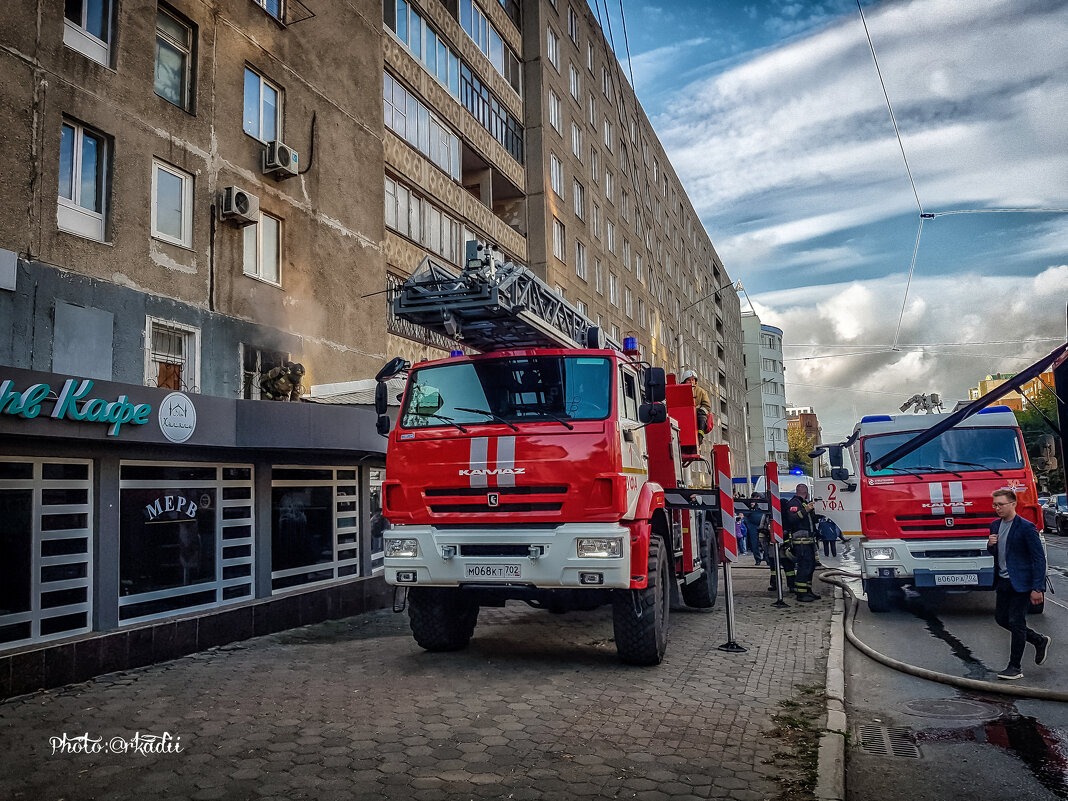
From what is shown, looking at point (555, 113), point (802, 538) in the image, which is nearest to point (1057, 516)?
point (802, 538)

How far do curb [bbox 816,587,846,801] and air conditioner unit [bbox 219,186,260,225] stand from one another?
33.1ft

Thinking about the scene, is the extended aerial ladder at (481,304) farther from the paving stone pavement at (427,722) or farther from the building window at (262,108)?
the building window at (262,108)

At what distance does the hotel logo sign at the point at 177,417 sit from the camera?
321 inches

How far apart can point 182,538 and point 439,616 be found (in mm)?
3535

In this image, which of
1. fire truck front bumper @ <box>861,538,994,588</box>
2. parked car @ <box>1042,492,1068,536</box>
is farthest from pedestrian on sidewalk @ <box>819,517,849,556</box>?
parked car @ <box>1042,492,1068,536</box>

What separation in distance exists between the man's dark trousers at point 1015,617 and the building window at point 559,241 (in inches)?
867

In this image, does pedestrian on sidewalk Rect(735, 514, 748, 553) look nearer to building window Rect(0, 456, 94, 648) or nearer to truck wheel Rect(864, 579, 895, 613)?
truck wheel Rect(864, 579, 895, 613)

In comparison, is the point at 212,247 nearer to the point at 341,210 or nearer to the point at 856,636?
the point at 341,210

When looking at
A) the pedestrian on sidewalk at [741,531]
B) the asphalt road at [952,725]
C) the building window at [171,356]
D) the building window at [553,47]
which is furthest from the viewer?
the building window at [553,47]

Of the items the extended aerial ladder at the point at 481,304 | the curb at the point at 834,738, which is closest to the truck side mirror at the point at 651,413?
the extended aerial ladder at the point at 481,304

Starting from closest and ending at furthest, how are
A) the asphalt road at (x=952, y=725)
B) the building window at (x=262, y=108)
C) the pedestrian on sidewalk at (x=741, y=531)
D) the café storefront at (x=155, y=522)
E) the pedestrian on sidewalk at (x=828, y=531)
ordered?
the asphalt road at (x=952, y=725), the café storefront at (x=155, y=522), the building window at (x=262, y=108), the pedestrian on sidewalk at (x=741, y=531), the pedestrian on sidewalk at (x=828, y=531)

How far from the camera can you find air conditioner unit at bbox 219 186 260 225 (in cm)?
1187

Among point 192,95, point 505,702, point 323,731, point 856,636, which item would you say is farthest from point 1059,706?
point 192,95

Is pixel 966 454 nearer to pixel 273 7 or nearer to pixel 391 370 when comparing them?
pixel 391 370
